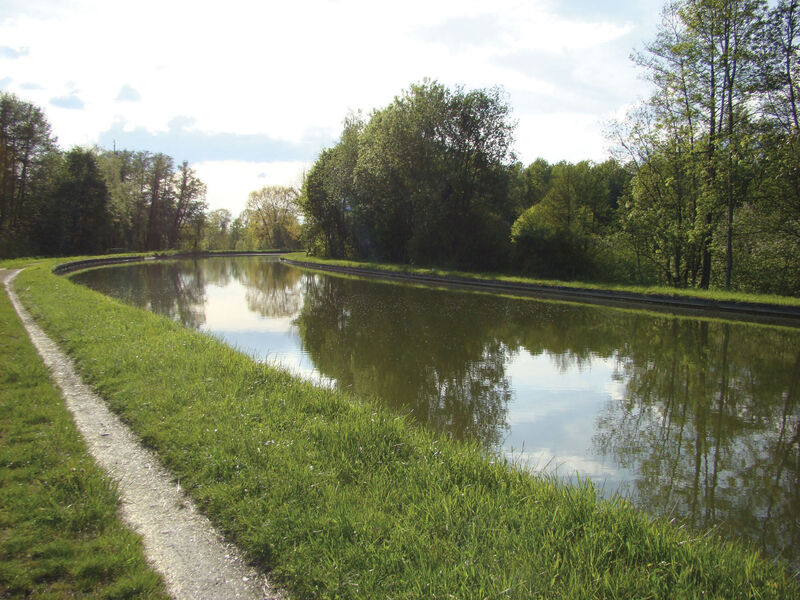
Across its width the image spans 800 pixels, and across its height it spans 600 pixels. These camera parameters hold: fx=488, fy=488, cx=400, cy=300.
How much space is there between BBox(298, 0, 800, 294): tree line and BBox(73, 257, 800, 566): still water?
664 cm

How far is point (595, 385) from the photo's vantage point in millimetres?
8781

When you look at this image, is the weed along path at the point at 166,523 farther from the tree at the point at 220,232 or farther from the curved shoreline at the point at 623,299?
the tree at the point at 220,232

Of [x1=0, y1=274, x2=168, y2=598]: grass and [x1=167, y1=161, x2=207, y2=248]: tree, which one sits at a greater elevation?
[x1=167, y1=161, x2=207, y2=248]: tree

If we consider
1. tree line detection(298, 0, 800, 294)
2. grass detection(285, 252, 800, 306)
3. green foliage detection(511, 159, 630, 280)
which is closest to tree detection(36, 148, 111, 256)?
tree line detection(298, 0, 800, 294)

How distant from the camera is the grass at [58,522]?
297 centimetres

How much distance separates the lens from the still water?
5.11 metres

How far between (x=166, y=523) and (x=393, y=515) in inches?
68.4

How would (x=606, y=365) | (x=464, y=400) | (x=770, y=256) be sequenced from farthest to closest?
1. (x=770, y=256)
2. (x=606, y=365)
3. (x=464, y=400)

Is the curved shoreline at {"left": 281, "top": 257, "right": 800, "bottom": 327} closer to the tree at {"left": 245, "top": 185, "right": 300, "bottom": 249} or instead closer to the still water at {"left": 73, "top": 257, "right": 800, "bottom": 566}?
the still water at {"left": 73, "top": 257, "right": 800, "bottom": 566}

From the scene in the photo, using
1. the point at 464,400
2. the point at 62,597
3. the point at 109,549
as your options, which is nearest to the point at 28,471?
the point at 109,549

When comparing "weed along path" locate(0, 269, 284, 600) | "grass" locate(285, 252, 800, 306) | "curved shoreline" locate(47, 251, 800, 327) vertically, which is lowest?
"weed along path" locate(0, 269, 284, 600)

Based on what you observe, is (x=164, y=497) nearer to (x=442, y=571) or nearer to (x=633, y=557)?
(x=442, y=571)

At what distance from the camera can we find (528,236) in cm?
2638

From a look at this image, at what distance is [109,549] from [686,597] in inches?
142
